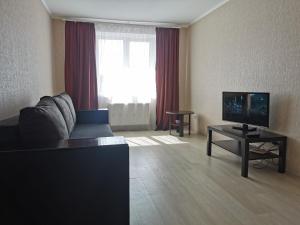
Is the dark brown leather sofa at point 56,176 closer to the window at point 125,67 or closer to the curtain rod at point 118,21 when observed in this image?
the window at point 125,67

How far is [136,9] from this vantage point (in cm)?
443

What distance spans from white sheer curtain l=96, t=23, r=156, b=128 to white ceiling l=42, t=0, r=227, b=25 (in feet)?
1.21

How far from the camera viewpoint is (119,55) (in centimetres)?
536

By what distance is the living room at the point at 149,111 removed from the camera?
159 centimetres

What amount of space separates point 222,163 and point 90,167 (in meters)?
2.22

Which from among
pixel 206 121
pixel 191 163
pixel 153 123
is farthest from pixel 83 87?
pixel 191 163

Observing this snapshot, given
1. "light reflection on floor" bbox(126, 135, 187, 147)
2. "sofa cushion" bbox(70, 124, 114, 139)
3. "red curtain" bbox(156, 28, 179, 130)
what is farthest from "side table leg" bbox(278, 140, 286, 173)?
"red curtain" bbox(156, 28, 179, 130)

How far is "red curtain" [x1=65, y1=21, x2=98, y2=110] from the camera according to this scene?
16.6 feet

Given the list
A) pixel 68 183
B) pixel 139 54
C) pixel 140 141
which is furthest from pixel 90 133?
pixel 139 54

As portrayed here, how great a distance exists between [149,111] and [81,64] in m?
1.83

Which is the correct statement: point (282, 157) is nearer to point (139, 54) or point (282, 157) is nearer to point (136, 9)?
point (136, 9)

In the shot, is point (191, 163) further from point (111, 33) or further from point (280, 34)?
point (111, 33)

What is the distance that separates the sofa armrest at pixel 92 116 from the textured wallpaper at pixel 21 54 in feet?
2.25

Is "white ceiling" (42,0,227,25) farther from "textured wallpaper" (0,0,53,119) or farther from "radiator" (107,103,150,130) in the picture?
"radiator" (107,103,150,130)
